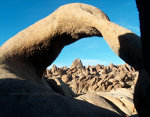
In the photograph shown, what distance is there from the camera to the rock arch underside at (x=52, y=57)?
2.01 m

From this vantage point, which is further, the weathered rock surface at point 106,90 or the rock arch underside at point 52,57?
the weathered rock surface at point 106,90

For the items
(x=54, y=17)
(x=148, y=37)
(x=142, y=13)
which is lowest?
(x=148, y=37)

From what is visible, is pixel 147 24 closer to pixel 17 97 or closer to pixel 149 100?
pixel 149 100

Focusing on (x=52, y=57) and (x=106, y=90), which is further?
(x=106, y=90)

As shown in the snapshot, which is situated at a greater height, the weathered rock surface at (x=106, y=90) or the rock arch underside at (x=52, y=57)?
the rock arch underside at (x=52, y=57)

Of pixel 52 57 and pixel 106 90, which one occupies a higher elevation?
pixel 52 57

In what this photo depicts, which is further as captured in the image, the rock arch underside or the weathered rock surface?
the weathered rock surface

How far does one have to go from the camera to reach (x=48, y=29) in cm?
Result: 410

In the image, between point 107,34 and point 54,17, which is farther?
point 54,17

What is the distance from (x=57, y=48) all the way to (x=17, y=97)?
259cm

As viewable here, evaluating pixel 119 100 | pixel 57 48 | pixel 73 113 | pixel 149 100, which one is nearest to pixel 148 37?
pixel 149 100

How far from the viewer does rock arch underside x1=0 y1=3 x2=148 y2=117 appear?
6.61 ft

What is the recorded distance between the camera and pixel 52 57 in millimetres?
4738

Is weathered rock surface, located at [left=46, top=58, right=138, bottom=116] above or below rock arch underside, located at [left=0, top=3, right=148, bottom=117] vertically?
below
